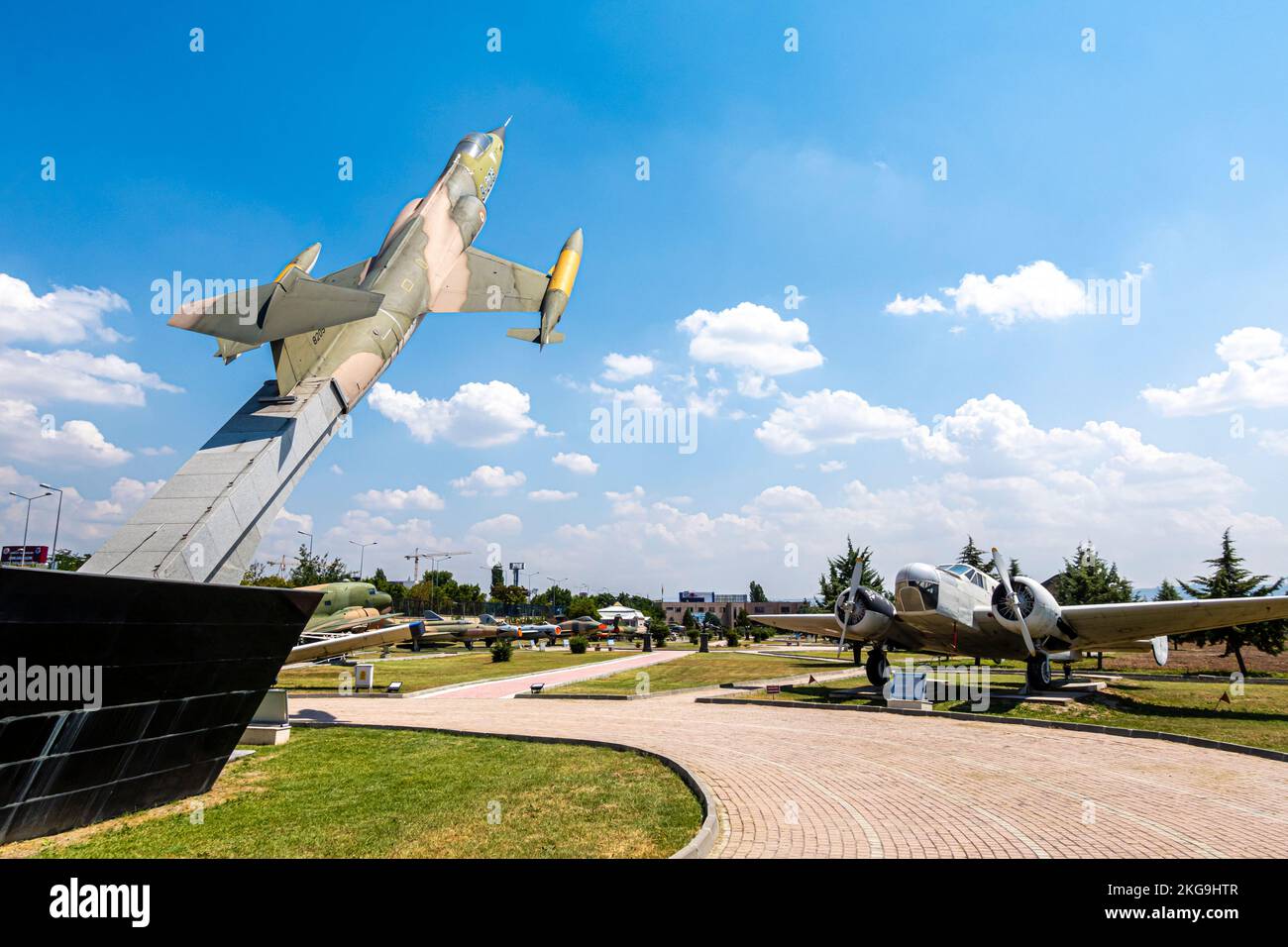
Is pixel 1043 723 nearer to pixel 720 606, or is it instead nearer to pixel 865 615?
pixel 865 615

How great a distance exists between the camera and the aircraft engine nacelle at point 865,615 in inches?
933

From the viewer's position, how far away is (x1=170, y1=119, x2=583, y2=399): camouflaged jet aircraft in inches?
547

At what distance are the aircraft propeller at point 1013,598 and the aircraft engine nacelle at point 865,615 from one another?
3.95 meters

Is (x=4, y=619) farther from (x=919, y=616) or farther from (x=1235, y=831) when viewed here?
(x=919, y=616)

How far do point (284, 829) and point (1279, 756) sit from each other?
17.4 meters

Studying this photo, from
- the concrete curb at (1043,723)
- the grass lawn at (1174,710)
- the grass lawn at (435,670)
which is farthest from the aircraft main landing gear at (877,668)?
the grass lawn at (435,670)

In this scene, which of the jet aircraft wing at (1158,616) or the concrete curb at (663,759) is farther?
the jet aircraft wing at (1158,616)

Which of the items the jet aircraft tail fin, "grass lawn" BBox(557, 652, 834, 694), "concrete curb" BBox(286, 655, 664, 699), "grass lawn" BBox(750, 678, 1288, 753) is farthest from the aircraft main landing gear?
the jet aircraft tail fin

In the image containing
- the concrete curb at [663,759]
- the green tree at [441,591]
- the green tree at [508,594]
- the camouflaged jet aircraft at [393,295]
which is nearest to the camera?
the concrete curb at [663,759]

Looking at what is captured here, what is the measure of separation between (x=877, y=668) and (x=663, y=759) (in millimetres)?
15006

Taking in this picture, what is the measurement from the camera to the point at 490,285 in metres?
20.8

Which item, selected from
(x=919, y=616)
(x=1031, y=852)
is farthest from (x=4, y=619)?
(x=919, y=616)

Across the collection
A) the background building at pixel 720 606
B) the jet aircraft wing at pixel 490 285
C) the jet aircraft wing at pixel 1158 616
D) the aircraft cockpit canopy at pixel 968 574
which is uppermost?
the jet aircraft wing at pixel 490 285

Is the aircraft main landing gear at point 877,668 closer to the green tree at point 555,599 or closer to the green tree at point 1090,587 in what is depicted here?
the green tree at point 1090,587
